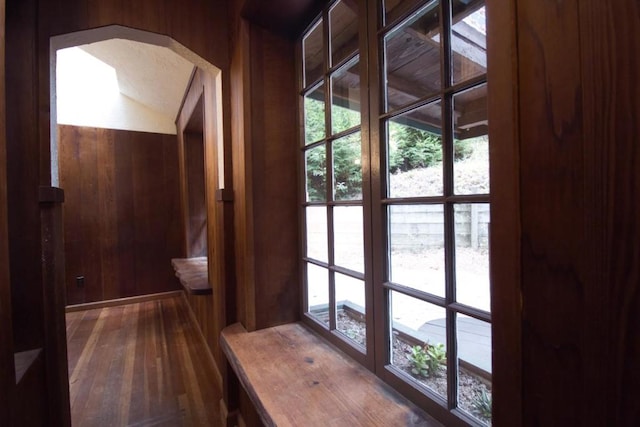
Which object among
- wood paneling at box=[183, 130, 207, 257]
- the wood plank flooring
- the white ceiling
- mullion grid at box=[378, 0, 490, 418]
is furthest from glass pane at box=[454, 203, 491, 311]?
wood paneling at box=[183, 130, 207, 257]

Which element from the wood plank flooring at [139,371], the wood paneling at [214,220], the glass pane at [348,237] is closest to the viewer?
the glass pane at [348,237]

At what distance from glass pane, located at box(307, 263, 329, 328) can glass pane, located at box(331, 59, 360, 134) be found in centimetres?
62

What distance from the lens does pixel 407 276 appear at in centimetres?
89

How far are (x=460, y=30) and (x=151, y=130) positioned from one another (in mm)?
4248

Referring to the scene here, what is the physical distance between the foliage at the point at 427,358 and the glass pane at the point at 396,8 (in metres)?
0.96

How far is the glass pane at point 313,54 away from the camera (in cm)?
131

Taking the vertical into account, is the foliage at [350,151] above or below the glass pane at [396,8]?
below

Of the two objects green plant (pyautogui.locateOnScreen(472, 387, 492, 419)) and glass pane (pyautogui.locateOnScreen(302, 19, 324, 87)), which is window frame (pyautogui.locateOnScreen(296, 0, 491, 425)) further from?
glass pane (pyautogui.locateOnScreen(302, 19, 324, 87))

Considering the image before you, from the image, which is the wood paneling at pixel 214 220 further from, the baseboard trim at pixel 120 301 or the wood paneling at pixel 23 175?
the baseboard trim at pixel 120 301

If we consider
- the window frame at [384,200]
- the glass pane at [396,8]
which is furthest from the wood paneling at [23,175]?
the glass pane at [396,8]

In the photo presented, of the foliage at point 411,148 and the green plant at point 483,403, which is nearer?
the green plant at point 483,403

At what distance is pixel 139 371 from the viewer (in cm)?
226

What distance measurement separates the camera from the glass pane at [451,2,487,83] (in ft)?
2.19

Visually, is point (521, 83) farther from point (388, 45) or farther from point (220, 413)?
point (220, 413)
